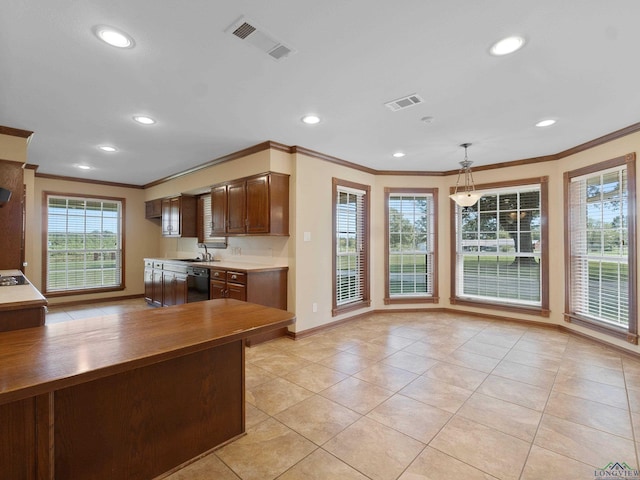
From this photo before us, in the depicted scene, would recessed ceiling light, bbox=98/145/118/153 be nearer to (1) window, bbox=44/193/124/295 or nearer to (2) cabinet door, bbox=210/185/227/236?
(2) cabinet door, bbox=210/185/227/236

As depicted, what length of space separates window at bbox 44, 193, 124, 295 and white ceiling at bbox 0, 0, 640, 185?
2.81 meters

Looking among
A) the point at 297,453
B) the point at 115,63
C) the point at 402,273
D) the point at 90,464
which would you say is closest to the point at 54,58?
the point at 115,63

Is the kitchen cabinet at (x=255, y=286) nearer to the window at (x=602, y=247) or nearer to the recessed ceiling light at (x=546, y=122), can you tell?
the recessed ceiling light at (x=546, y=122)

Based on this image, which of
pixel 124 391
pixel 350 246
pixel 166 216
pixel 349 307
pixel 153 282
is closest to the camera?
pixel 124 391

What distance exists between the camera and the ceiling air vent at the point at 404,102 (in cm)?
281

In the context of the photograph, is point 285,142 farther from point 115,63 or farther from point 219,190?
point 115,63

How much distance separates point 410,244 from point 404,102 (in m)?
3.24

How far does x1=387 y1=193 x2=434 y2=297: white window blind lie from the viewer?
572 cm

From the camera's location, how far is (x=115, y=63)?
90.0 inches

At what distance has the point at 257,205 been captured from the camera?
4.25m

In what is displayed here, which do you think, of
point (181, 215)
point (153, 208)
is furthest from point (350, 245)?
point (153, 208)

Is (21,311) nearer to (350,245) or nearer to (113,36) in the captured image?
(113,36)

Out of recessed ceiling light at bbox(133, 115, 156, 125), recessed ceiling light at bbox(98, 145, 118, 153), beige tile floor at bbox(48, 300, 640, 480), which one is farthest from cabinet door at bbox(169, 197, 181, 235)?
beige tile floor at bbox(48, 300, 640, 480)

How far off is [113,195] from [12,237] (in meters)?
3.52
